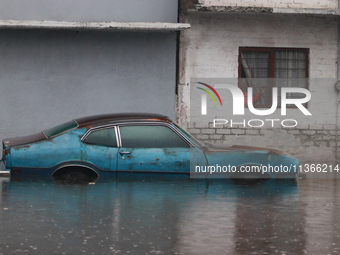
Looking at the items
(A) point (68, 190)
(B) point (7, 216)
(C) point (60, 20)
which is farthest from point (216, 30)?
(B) point (7, 216)

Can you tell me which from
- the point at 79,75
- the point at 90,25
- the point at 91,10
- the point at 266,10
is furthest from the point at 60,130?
the point at 266,10

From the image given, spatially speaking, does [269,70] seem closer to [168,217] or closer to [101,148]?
[101,148]

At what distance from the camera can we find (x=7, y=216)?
8.27 metres

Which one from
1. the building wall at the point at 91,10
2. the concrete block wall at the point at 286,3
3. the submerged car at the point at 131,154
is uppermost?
the concrete block wall at the point at 286,3

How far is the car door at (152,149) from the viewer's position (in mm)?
10750

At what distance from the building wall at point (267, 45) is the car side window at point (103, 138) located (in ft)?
21.0

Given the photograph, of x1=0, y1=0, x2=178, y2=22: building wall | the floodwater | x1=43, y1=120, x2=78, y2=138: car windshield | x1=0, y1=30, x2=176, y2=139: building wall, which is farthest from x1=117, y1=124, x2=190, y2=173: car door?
x1=0, y1=0, x2=178, y2=22: building wall

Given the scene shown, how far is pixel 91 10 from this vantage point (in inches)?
664

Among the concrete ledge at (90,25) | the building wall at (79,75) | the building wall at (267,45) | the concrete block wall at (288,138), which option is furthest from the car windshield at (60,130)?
the concrete block wall at (288,138)

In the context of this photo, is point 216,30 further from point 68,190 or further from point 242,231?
point 242,231

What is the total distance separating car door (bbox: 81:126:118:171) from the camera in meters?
10.7

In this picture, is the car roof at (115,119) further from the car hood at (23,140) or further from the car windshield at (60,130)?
the car hood at (23,140)

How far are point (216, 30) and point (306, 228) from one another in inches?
399

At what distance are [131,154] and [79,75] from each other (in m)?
6.62
